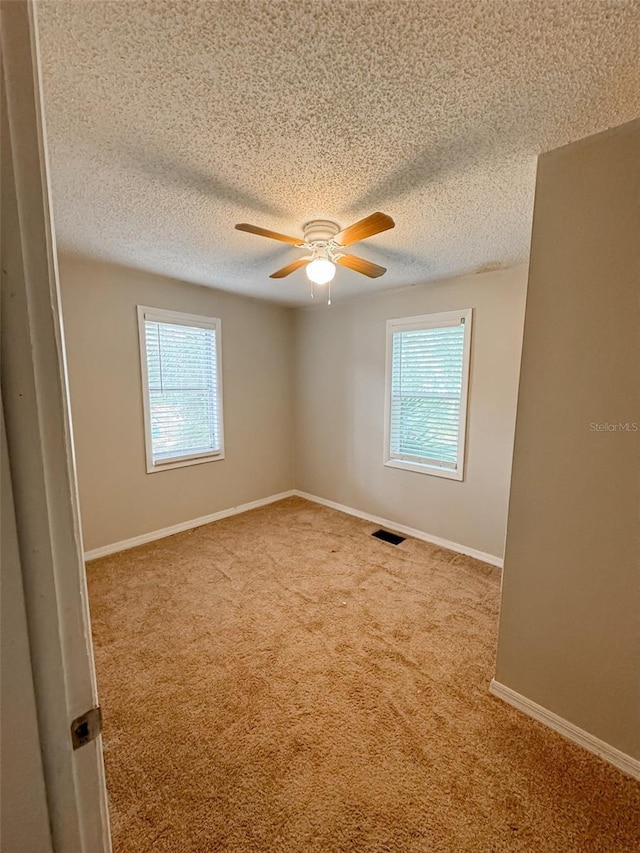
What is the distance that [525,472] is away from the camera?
153cm

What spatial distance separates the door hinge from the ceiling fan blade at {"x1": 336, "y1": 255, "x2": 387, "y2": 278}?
213cm

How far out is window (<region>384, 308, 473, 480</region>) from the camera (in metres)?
3.06

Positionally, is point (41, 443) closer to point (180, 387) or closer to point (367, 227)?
point (367, 227)

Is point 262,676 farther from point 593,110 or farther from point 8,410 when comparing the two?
point 593,110

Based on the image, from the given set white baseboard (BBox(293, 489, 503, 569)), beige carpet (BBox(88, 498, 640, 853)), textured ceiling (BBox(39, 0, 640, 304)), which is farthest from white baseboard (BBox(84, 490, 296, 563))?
textured ceiling (BBox(39, 0, 640, 304))

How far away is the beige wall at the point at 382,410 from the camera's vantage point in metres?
2.83

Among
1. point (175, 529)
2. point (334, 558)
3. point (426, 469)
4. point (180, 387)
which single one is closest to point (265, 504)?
point (175, 529)

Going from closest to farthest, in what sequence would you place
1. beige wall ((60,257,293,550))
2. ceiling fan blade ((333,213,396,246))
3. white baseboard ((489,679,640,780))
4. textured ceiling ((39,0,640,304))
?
textured ceiling ((39,0,640,304)), white baseboard ((489,679,640,780)), ceiling fan blade ((333,213,396,246)), beige wall ((60,257,293,550))

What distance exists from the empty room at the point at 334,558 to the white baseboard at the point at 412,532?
0.12 metres

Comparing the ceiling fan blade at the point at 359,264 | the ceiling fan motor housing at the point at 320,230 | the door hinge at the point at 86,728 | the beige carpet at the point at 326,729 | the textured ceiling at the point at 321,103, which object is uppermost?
the textured ceiling at the point at 321,103

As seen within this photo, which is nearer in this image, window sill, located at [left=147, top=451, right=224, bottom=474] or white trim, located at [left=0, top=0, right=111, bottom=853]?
white trim, located at [left=0, top=0, right=111, bottom=853]

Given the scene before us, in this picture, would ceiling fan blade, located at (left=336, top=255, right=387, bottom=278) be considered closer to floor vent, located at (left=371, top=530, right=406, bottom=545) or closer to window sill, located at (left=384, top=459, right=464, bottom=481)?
window sill, located at (left=384, top=459, right=464, bottom=481)

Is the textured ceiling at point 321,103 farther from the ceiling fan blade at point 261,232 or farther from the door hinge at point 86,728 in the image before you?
the door hinge at point 86,728

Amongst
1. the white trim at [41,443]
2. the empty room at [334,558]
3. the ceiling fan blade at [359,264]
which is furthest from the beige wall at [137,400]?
the white trim at [41,443]
